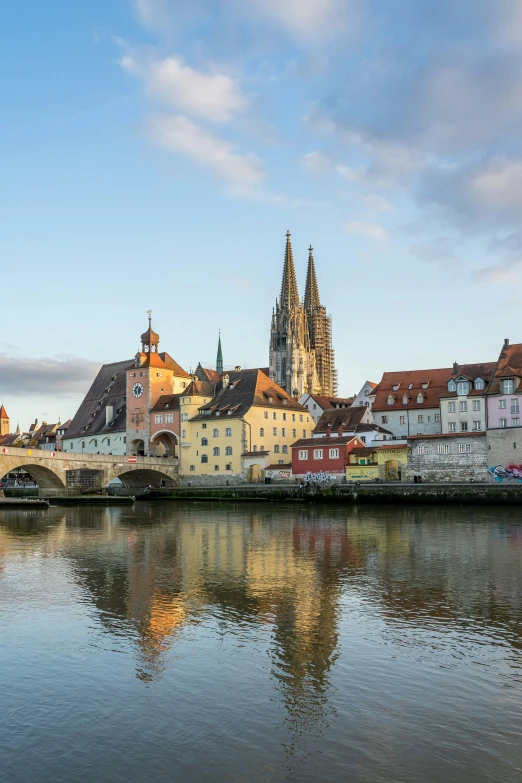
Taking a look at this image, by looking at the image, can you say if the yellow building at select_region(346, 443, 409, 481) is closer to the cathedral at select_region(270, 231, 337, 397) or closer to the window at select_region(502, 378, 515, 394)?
the window at select_region(502, 378, 515, 394)

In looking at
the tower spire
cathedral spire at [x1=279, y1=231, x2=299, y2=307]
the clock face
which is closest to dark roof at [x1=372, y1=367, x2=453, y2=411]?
the clock face

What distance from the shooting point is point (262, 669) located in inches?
527

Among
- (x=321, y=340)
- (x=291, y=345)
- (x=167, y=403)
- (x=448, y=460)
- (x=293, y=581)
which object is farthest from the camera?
(x=321, y=340)

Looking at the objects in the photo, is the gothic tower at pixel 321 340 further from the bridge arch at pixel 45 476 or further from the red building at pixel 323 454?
the bridge arch at pixel 45 476

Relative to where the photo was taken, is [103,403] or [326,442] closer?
[326,442]

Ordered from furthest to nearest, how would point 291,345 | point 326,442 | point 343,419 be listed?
1. point 291,345
2. point 343,419
3. point 326,442

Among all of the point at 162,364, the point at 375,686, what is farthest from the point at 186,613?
the point at 162,364

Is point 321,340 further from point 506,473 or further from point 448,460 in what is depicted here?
point 506,473

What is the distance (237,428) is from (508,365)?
29139 millimetres

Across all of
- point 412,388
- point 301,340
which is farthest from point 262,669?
point 301,340

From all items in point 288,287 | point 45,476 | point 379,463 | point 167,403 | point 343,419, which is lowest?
point 45,476

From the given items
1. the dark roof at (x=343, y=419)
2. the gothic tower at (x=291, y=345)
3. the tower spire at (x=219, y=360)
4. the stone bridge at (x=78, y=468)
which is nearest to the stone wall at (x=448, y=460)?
A: the dark roof at (x=343, y=419)

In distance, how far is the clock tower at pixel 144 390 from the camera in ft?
303

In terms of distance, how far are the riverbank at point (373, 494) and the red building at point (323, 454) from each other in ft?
12.1
